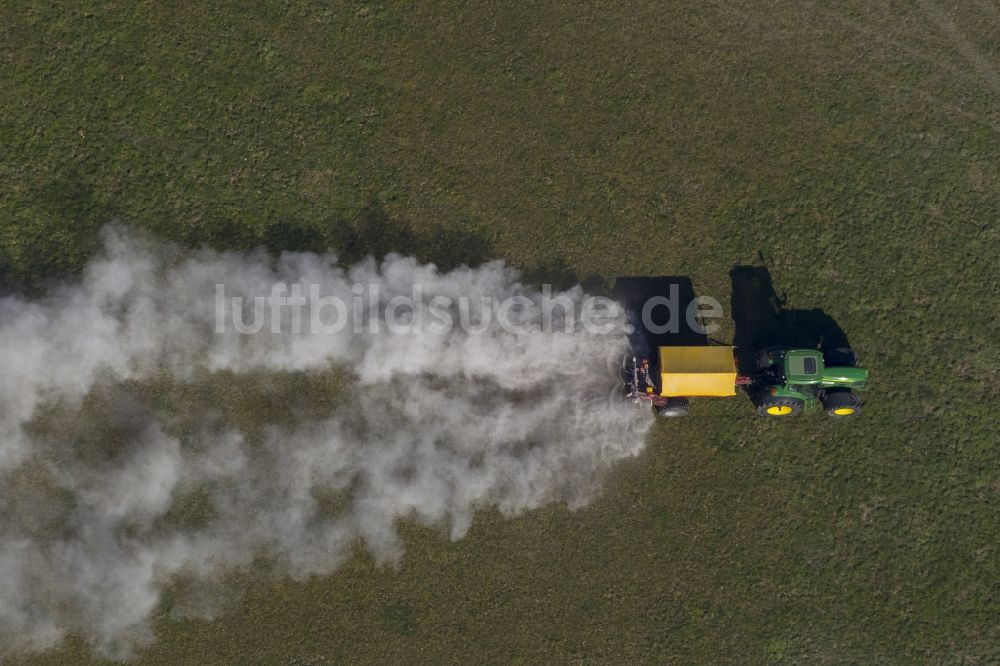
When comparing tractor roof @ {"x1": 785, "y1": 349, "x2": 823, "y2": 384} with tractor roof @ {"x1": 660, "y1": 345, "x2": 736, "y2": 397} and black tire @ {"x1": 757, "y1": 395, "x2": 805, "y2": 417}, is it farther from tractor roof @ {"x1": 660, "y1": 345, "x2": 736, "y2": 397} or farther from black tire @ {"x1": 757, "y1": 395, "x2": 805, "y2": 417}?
tractor roof @ {"x1": 660, "y1": 345, "x2": 736, "y2": 397}

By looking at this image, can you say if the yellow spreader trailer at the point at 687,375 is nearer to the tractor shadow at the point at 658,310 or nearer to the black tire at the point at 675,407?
the black tire at the point at 675,407

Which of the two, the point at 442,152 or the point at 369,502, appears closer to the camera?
the point at 369,502

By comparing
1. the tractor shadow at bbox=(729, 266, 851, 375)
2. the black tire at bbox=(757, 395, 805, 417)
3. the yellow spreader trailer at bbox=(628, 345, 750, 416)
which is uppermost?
the tractor shadow at bbox=(729, 266, 851, 375)

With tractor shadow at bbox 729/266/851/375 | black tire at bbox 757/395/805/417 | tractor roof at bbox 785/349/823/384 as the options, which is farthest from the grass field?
tractor roof at bbox 785/349/823/384

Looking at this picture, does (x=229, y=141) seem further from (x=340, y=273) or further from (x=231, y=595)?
(x=231, y=595)

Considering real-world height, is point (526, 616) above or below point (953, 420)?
below

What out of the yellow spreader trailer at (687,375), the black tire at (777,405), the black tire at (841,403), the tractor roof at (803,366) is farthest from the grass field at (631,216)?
the tractor roof at (803,366)

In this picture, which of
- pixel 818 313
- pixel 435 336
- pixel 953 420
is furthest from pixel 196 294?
pixel 953 420

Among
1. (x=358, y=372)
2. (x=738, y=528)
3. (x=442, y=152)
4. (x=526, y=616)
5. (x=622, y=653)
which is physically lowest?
(x=622, y=653)

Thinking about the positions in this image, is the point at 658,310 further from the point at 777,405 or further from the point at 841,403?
the point at 841,403
